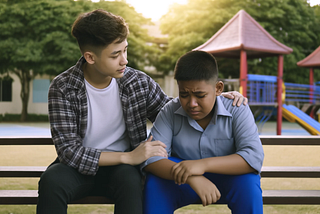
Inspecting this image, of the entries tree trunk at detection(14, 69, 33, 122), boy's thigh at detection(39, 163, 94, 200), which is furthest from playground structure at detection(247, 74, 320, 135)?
tree trunk at detection(14, 69, 33, 122)

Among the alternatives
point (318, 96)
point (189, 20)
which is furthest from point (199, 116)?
point (189, 20)

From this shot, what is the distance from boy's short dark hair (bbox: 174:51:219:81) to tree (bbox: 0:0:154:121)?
14029 mm

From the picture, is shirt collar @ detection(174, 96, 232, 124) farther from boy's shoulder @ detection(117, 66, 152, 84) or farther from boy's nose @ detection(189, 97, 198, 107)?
boy's shoulder @ detection(117, 66, 152, 84)

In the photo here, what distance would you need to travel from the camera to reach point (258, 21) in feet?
59.6

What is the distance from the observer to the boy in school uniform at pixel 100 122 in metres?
1.83

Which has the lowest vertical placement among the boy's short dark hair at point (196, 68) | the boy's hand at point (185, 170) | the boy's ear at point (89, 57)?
the boy's hand at point (185, 170)

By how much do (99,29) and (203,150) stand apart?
914mm

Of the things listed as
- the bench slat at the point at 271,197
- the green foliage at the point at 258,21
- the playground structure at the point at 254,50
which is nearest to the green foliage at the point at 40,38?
the green foliage at the point at 258,21

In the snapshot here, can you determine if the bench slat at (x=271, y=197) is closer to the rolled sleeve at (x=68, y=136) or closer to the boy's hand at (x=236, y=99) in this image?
the rolled sleeve at (x=68, y=136)

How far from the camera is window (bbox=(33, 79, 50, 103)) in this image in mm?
20875

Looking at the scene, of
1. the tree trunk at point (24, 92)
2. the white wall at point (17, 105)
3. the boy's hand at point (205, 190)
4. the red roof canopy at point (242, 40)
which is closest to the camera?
the boy's hand at point (205, 190)

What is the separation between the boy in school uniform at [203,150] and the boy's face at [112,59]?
1.14 ft

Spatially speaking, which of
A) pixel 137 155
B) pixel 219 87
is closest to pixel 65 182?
pixel 137 155

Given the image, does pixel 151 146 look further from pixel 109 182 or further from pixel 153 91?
pixel 153 91
